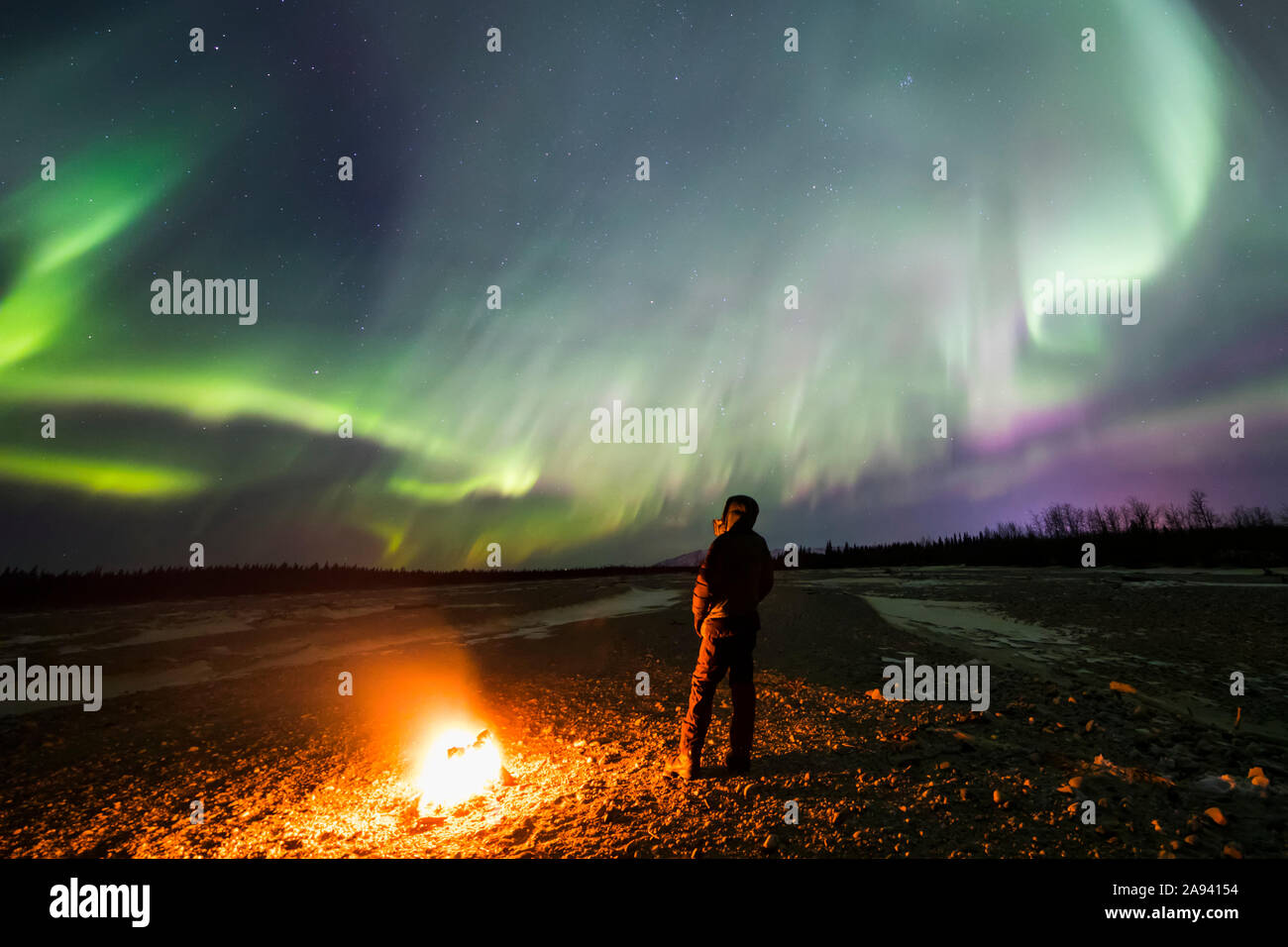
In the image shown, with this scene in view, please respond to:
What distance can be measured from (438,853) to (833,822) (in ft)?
10.3

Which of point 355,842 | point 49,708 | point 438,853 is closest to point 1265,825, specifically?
point 438,853

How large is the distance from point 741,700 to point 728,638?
62 cm

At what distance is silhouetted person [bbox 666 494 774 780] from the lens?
548 cm

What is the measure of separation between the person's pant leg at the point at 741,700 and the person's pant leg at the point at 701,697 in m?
0.13

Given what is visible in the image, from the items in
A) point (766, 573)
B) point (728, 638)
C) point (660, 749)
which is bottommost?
point (660, 749)

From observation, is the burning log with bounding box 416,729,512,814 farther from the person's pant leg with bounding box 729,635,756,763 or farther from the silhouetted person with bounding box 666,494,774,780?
the person's pant leg with bounding box 729,635,756,763

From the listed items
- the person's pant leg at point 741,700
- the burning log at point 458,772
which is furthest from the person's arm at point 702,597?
the burning log at point 458,772

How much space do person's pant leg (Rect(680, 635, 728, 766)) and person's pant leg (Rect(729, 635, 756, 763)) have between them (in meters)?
0.13

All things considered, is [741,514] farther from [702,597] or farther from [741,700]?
[741,700]

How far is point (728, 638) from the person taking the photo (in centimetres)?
559

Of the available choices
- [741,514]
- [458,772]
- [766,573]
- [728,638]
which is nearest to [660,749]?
[728,638]

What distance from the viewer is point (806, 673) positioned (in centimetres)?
960

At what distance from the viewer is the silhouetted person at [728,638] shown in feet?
18.0
